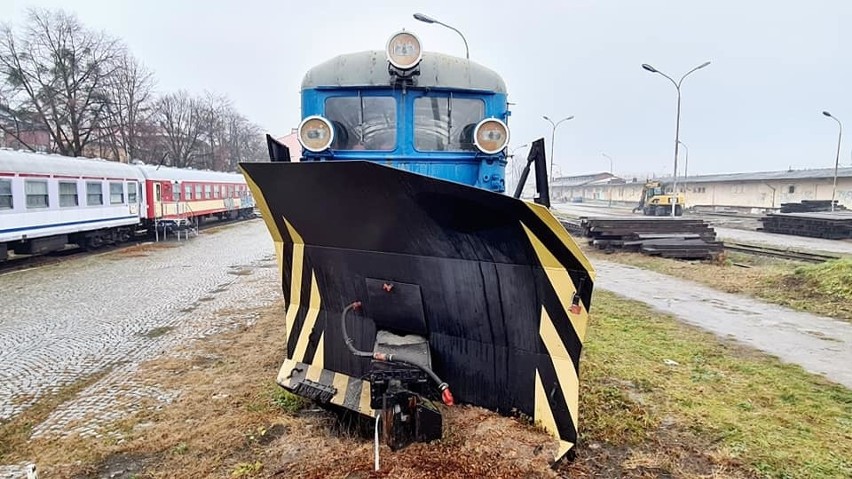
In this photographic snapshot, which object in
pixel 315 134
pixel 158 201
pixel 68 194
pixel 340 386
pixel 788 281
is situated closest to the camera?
pixel 340 386

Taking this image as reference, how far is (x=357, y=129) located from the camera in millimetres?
4082

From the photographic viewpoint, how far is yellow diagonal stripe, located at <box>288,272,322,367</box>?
3.31 m

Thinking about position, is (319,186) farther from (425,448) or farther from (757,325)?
(757,325)

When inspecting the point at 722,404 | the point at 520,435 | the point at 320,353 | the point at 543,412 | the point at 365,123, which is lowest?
the point at 722,404

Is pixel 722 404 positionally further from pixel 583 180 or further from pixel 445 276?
pixel 583 180

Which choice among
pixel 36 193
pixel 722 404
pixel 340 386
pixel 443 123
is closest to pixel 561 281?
pixel 340 386

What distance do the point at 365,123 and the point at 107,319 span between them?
553 cm

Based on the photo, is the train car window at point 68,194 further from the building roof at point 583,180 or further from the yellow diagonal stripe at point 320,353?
the building roof at point 583,180

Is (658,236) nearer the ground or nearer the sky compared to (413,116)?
nearer the ground

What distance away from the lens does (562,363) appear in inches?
103

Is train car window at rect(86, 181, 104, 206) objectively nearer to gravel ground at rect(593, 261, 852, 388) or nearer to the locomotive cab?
the locomotive cab

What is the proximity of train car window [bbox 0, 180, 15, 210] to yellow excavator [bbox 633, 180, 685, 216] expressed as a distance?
35.8m

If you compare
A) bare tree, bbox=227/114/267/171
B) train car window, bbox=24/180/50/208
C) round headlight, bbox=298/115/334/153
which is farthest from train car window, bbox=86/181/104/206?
bare tree, bbox=227/114/267/171

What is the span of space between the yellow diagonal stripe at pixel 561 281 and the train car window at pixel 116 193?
18.3 metres
